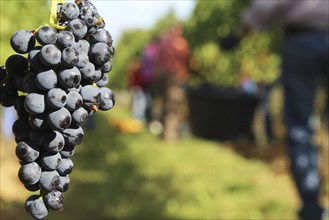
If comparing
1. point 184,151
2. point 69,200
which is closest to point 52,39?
point 69,200

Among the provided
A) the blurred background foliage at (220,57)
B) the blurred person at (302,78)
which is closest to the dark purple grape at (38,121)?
the blurred person at (302,78)

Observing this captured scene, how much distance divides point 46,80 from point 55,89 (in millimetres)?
31

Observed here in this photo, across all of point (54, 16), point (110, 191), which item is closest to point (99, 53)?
point (54, 16)

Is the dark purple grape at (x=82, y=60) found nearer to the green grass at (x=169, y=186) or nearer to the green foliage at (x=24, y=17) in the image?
the green foliage at (x=24, y=17)

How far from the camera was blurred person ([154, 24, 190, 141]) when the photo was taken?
29.5 feet

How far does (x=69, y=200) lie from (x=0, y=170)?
1.04 m

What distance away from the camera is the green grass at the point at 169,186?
4.75 m

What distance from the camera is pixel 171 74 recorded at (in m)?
9.20

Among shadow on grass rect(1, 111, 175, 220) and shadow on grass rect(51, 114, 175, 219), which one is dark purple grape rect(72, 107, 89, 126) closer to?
shadow on grass rect(1, 111, 175, 220)

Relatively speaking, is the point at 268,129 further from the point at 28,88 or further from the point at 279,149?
the point at 28,88

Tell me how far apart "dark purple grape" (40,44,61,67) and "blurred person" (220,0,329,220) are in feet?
8.30

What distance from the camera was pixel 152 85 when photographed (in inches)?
406

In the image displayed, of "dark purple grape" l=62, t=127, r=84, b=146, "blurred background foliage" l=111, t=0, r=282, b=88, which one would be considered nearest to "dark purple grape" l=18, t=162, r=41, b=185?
"dark purple grape" l=62, t=127, r=84, b=146

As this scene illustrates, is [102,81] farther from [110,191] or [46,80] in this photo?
[110,191]
